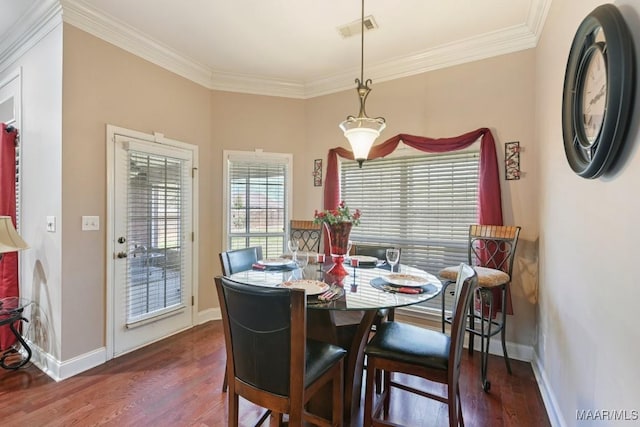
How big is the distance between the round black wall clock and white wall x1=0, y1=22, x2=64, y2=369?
3305 mm

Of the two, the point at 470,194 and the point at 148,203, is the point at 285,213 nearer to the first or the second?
the point at 148,203

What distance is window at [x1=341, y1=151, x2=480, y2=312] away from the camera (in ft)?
9.91

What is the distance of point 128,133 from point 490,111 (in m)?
3.35

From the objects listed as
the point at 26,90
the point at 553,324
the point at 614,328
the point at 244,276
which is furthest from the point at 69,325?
the point at 553,324

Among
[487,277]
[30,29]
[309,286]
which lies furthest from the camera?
[30,29]

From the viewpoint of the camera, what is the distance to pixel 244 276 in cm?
214

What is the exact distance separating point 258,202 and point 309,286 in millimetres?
2225

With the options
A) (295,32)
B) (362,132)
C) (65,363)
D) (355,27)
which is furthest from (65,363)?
(355,27)

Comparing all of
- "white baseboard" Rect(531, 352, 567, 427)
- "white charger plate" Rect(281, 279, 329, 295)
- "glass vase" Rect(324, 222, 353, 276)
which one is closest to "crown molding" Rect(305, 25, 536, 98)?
"glass vase" Rect(324, 222, 353, 276)

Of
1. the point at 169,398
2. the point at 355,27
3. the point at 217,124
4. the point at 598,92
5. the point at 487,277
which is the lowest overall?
the point at 169,398

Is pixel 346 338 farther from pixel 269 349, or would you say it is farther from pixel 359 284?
pixel 269 349

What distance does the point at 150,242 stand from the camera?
118 inches

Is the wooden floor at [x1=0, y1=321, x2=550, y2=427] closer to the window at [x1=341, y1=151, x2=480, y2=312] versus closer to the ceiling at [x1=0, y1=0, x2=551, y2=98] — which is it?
the window at [x1=341, y1=151, x2=480, y2=312]

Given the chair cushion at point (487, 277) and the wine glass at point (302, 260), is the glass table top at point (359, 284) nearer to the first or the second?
the wine glass at point (302, 260)
